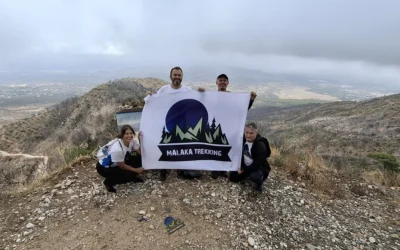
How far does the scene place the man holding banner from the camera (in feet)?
17.2

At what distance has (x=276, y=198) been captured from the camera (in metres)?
5.27

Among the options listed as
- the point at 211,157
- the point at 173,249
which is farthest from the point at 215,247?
the point at 211,157

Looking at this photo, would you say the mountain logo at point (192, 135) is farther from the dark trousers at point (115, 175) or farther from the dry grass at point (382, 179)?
the dry grass at point (382, 179)

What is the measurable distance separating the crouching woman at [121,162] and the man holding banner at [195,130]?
0.25 m

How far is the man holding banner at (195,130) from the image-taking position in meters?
5.24

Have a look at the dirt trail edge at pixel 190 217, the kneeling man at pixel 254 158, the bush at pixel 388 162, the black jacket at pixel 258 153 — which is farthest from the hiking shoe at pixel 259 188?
the bush at pixel 388 162

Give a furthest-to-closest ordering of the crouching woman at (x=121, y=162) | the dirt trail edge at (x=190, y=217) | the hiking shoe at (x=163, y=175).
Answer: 1. the hiking shoe at (x=163, y=175)
2. the crouching woman at (x=121, y=162)
3. the dirt trail edge at (x=190, y=217)

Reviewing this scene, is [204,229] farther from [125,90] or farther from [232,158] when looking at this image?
[125,90]

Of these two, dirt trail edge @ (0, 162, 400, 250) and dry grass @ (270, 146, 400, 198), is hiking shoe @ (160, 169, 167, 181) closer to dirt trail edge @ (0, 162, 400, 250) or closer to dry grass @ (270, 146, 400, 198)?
dirt trail edge @ (0, 162, 400, 250)

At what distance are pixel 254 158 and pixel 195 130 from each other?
4.32 feet

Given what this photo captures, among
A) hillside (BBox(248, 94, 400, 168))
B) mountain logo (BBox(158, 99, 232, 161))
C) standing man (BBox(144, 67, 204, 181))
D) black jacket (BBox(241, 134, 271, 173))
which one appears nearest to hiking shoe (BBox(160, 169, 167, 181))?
standing man (BBox(144, 67, 204, 181))

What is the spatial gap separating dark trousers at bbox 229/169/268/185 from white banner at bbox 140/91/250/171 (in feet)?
0.70

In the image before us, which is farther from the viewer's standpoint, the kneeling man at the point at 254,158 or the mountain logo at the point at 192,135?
the mountain logo at the point at 192,135

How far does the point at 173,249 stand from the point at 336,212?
3.40 m
